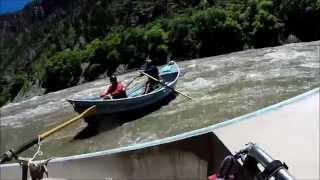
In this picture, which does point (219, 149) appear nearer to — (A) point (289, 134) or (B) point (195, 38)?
(A) point (289, 134)

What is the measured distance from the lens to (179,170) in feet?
17.5

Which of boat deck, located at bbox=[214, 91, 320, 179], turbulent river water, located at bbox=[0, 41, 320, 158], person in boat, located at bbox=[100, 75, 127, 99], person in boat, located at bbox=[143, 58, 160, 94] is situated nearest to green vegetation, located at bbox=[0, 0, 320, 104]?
turbulent river water, located at bbox=[0, 41, 320, 158]

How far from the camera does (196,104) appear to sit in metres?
14.9

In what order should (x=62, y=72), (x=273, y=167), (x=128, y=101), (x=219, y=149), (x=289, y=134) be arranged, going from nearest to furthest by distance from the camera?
(x=273, y=167)
(x=219, y=149)
(x=289, y=134)
(x=128, y=101)
(x=62, y=72)

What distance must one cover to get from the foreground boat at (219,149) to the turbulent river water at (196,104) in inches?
268

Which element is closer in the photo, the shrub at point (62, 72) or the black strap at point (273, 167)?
the black strap at point (273, 167)

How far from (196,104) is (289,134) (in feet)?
32.1

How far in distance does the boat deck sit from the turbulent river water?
708 cm

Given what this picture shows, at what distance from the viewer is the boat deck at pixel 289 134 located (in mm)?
4820

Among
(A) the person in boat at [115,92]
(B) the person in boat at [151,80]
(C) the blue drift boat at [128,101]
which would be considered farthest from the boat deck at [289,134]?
(B) the person in boat at [151,80]

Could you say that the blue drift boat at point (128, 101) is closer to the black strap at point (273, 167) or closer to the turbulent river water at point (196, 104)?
the turbulent river water at point (196, 104)

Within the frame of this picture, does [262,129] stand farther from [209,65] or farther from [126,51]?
[126,51]

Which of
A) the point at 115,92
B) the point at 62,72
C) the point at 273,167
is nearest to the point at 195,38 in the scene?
the point at 62,72

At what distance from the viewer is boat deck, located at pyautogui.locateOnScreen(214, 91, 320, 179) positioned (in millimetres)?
4820
